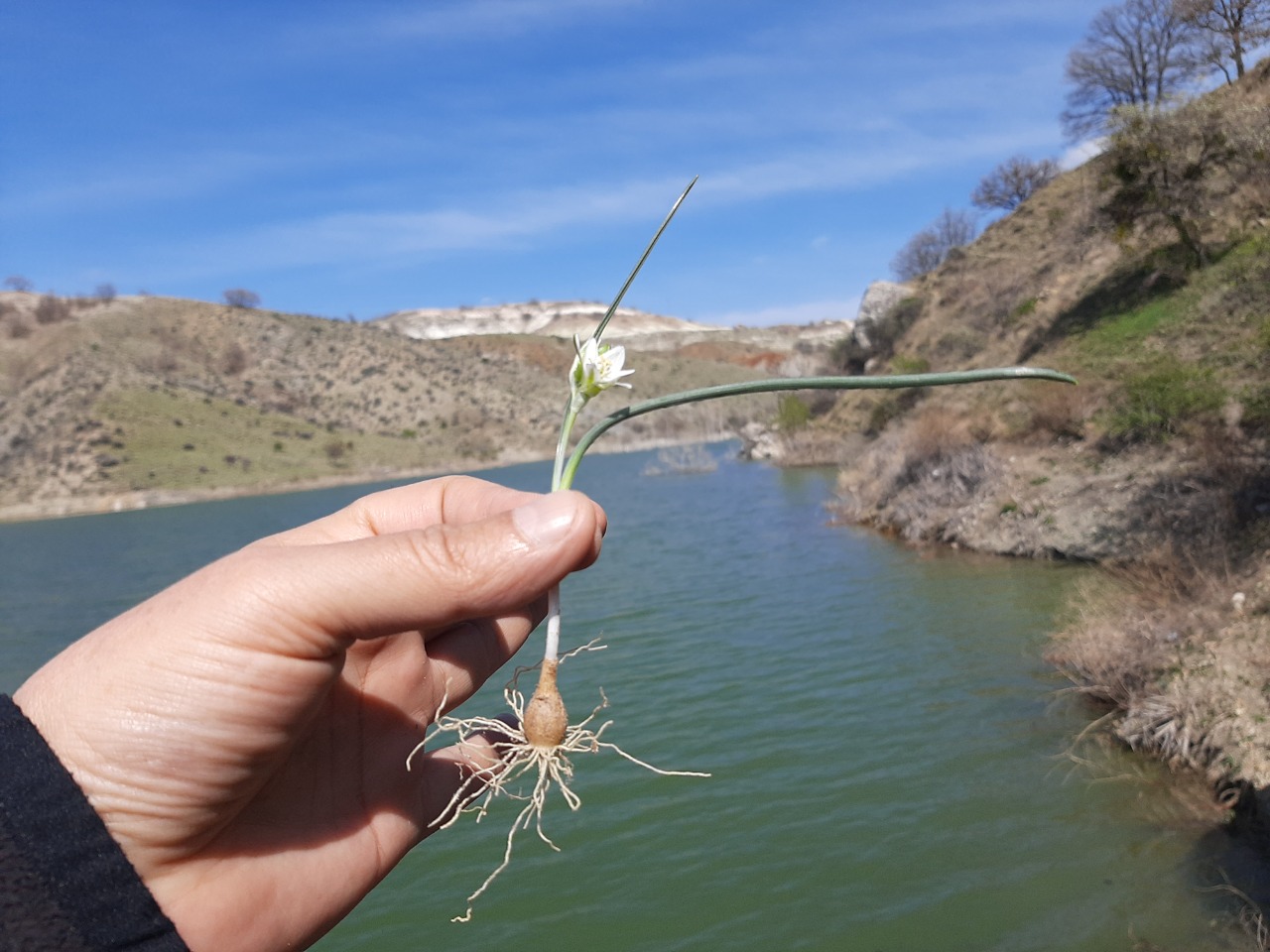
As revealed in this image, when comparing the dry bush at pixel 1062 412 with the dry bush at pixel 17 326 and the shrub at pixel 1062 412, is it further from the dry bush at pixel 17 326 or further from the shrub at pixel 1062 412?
the dry bush at pixel 17 326

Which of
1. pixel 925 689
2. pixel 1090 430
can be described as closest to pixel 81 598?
pixel 925 689

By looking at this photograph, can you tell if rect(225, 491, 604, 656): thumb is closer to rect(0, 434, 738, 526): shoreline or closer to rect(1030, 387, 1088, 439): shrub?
rect(1030, 387, 1088, 439): shrub

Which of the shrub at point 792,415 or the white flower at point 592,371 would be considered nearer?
the white flower at point 592,371

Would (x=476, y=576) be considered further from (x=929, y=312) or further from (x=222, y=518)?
(x=222, y=518)

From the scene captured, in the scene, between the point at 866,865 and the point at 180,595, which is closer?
the point at 180,595

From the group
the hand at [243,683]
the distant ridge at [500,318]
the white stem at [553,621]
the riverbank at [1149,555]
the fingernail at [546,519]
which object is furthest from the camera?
the distant ridge at [500,318]

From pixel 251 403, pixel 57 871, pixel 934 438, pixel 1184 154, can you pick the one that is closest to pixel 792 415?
pixel 1184 154

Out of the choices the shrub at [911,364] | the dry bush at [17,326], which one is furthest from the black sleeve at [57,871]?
the dry bush at [17,326]
